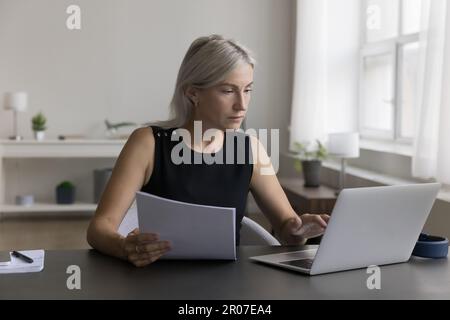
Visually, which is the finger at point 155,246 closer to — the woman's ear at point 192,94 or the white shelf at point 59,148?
the woman's ear at point 192,94

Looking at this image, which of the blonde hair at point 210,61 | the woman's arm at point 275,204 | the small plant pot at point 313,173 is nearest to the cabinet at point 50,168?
the small plant pot at point 313,173

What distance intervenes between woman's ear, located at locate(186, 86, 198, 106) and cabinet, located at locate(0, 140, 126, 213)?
12.1 feet

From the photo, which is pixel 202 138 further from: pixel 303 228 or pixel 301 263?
pixel 301 263

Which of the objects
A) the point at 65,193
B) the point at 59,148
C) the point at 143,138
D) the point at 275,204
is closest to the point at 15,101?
the point at 59,148

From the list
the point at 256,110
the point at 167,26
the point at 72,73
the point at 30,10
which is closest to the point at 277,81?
the point at 256,110

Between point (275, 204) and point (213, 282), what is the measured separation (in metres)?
0.74

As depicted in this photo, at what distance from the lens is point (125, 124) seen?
19.8 feet

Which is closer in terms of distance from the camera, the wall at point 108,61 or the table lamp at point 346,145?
the table lamp at point 346,145

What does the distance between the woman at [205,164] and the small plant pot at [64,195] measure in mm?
3926

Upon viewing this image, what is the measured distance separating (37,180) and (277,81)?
7.62 ft

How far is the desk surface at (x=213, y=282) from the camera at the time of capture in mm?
1385

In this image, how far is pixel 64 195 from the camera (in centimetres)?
597

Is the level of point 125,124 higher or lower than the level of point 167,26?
lower
